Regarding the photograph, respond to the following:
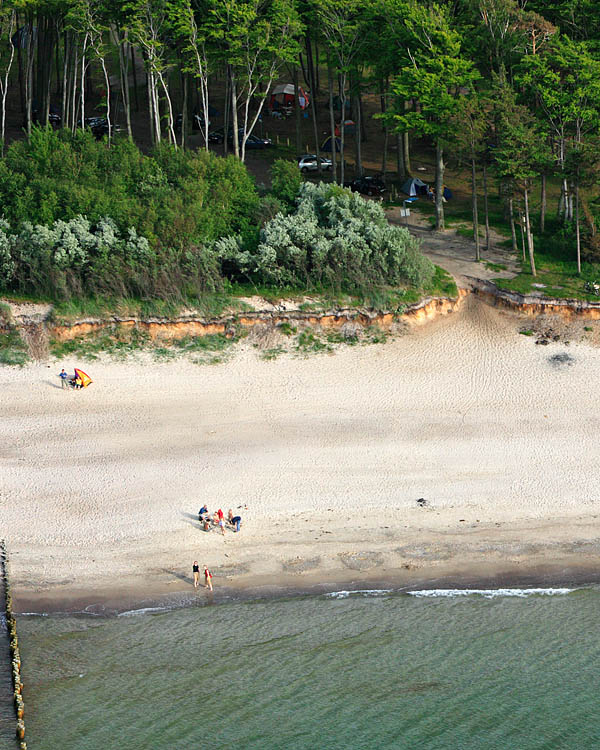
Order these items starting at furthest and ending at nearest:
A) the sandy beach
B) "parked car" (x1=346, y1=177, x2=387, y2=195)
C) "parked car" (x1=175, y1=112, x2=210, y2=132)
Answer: "parked car" (x1=175, y1=112, x2=210, y2=132)
"parked car" (x1=346, y1=177, x2=387, y2=195)
the sandy beach

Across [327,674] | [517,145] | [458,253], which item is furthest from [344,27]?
[327,674]

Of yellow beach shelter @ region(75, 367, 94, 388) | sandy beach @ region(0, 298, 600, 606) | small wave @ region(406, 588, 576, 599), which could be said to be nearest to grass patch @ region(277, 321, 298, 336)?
sandy beach @ region(0, 298, 600, 606)

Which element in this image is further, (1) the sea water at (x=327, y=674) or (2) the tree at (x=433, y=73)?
(2) the tree at (x=433, y=73)

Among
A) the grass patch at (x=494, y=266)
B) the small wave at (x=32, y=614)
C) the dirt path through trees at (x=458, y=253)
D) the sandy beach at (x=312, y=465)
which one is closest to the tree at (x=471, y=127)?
the grass patch at (x=494, y=266)

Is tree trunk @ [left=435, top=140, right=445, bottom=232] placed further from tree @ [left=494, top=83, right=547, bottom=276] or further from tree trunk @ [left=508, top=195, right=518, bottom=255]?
tree @ [left=494, top=83, right=547, bottom=276]

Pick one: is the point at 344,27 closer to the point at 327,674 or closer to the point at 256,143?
the point at 256,143

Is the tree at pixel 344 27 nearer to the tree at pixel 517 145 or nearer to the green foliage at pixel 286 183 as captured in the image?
the green foliage at pixel 286 183
